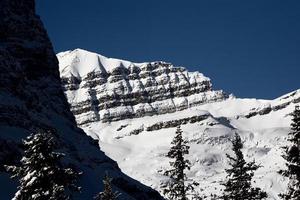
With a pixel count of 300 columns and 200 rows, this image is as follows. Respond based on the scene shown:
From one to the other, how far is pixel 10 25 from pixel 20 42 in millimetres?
4842

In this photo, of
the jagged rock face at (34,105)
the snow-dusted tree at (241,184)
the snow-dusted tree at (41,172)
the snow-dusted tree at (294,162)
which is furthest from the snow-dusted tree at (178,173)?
the jagged rock face at (34,105)

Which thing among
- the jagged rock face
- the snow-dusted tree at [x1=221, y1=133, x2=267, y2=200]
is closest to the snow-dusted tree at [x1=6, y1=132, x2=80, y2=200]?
the snow-dusted tree at [x1=221, y1=133, x2=267, y2=200]

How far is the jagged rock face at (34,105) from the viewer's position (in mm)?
113500

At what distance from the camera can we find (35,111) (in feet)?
448

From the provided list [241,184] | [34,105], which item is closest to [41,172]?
[241,184]

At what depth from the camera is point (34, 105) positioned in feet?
453

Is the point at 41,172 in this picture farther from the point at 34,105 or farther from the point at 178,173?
the point at 34,105

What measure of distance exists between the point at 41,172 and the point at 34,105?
110 metres

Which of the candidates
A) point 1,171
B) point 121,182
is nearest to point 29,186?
point 1,171

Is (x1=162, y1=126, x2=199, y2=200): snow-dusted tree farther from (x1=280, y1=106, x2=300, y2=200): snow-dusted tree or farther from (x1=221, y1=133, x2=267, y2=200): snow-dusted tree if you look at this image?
(x1=280, y1=106, x2=300, y2=200): snow-dusted tree

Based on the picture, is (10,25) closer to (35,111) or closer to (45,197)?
(35,111)

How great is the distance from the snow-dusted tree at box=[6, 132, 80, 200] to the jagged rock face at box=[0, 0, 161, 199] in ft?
194

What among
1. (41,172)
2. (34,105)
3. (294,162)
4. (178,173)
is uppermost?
(41,172)

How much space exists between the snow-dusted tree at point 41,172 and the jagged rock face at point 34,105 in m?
59.3
